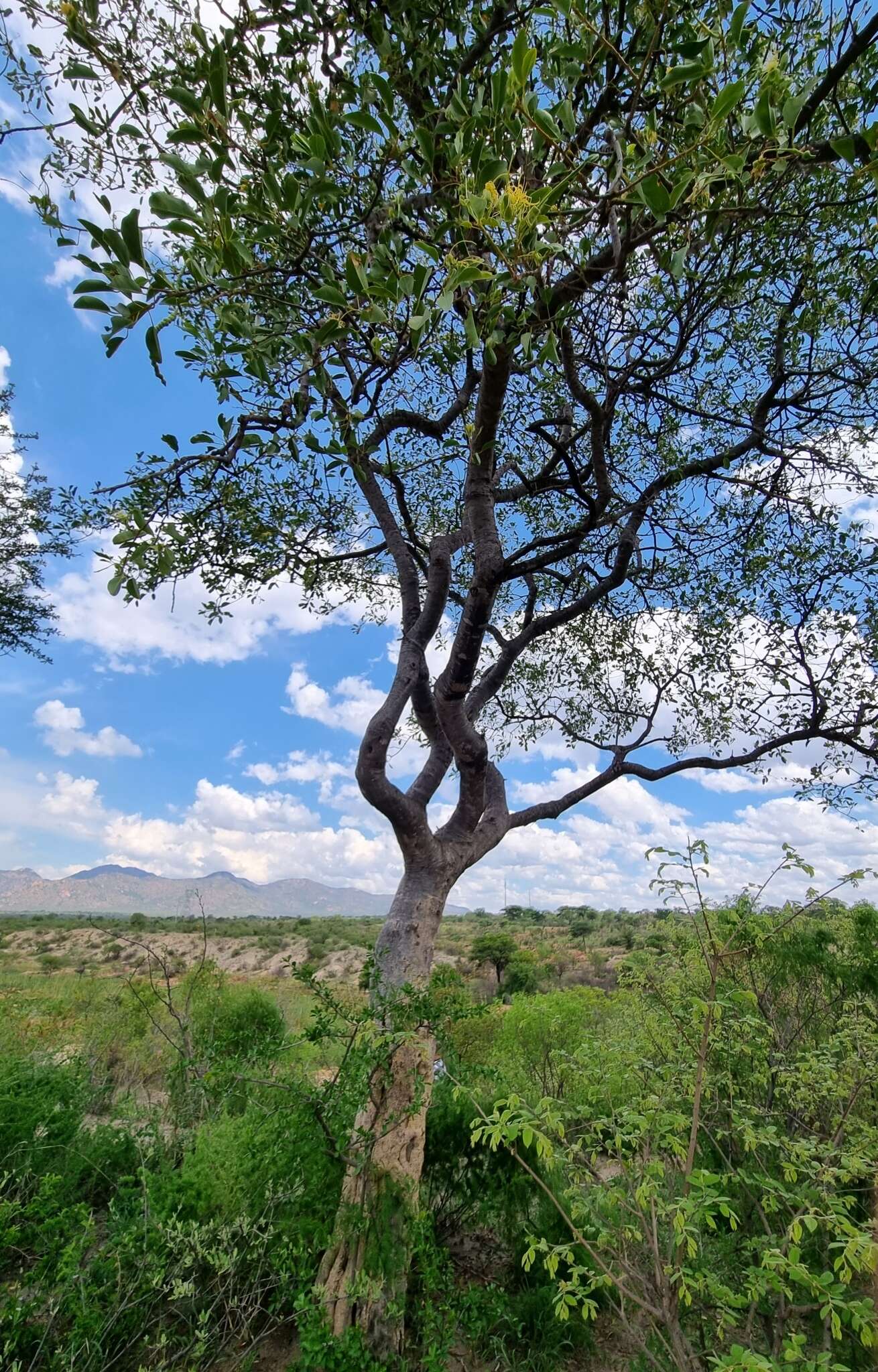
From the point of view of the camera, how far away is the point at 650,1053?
5.33m

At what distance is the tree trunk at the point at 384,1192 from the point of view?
3123mm

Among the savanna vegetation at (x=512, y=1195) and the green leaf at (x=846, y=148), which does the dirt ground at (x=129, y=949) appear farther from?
the green leaf at (x=846, y=148)

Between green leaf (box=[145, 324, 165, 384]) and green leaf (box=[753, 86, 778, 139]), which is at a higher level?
green leaf (box=[753, 86, 778, 139])

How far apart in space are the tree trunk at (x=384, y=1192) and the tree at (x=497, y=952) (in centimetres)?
1739

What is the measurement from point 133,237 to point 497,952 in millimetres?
21664

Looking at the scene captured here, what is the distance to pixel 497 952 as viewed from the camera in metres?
20.3

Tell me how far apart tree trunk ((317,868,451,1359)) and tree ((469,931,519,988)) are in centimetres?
1739

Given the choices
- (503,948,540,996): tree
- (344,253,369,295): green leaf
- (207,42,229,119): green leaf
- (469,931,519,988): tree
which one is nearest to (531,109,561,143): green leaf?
(344,253,369,295): green leaf

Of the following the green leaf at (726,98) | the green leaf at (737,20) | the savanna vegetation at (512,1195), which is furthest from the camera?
the savanna vegetation at (512,1195)

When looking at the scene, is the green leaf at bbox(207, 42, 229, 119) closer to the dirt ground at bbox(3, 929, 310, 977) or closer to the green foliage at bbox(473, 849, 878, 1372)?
the green foliage at bbox(473, 849, 878, 1372)

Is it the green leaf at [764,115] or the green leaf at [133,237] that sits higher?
the green leaf at [764,115]

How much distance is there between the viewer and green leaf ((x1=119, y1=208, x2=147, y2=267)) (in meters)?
1.19

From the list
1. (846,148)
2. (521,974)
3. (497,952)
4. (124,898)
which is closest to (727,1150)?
(846,148)

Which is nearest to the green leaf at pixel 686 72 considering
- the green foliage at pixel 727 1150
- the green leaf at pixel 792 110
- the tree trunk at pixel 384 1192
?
the green leaf at pixel 792 110
